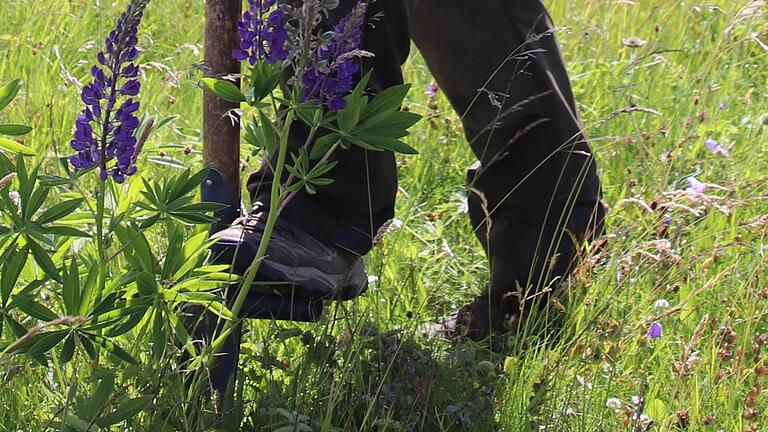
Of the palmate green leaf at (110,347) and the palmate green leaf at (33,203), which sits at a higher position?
the palmate green leaf at (33,203)

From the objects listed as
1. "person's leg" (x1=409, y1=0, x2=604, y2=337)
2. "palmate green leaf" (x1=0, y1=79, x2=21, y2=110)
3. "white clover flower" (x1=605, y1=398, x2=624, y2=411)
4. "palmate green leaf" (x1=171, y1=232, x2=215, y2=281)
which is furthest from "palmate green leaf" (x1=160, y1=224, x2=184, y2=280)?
"white clover flower" (x1=605, y1=398, x2=624, y2=411)

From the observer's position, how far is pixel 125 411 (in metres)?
1.60

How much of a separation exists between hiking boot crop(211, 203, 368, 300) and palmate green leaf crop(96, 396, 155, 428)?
282 millimetres

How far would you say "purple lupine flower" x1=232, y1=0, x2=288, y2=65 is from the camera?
1.56 metres

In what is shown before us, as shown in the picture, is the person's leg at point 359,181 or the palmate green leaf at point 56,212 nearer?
the palmate green leaf at point 56,212

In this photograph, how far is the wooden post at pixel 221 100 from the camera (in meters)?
1.84

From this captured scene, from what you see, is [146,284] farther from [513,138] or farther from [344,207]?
[513,138]

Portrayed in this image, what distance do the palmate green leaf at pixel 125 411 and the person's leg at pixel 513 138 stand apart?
0.78 metres

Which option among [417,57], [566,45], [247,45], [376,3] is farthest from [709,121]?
[247,45]

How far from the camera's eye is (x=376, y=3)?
2033 mm

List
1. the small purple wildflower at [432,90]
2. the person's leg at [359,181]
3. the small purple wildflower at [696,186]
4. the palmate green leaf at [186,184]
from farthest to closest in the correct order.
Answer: the small purple wildflower at [432,90] → the small purple wildflower at [696,186] → the person's leg at [359,181] → the palmate green leaf at [186,184]

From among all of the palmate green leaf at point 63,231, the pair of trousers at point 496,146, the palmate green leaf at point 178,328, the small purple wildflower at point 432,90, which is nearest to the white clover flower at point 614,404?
the pair of trousers at point 496,146

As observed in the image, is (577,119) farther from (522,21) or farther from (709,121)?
(709,121)

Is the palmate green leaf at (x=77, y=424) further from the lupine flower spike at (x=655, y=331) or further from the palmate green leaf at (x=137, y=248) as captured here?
the lupine flower spike at (x=655, y=331)
